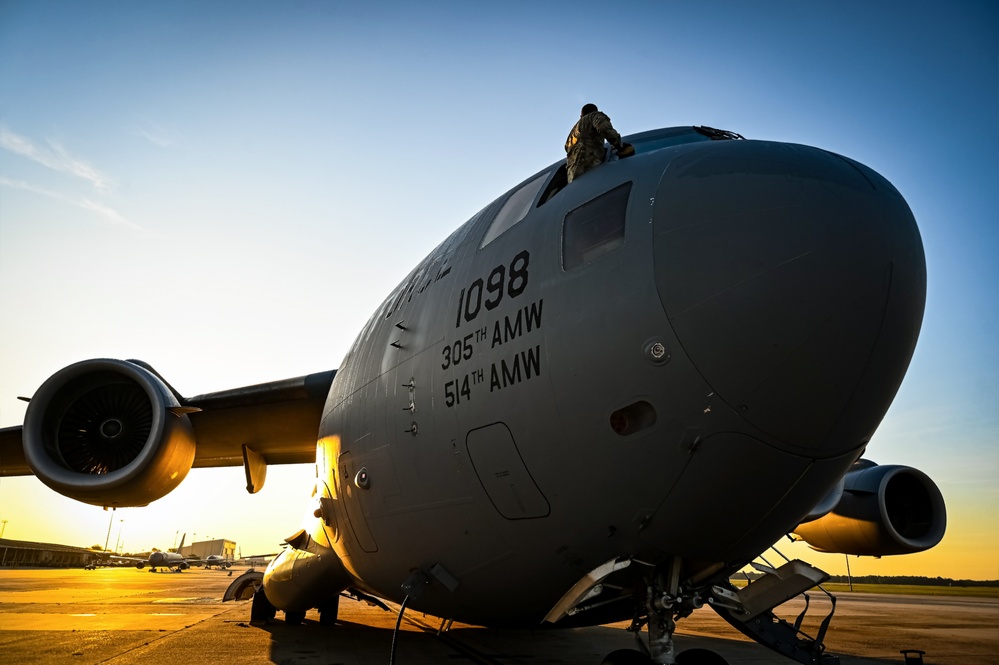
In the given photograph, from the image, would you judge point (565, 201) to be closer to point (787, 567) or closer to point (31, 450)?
point (787, 567)

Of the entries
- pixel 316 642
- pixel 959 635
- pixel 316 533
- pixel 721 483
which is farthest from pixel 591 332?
pixel 959 635

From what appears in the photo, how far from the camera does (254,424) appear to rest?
1057 cm

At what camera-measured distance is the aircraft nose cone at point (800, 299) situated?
2.68 m

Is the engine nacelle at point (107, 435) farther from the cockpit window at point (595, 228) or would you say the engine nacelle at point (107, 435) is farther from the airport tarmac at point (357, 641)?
the cockpit window at point (595, 228)

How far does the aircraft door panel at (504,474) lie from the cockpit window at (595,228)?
103 cm

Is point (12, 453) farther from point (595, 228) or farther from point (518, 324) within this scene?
point (595, 228)

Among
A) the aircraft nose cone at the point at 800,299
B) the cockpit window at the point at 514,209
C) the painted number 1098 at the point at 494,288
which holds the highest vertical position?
the cockpit window at the point at 514,209

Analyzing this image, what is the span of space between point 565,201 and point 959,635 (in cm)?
1203

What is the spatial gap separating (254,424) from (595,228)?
29.1 ft

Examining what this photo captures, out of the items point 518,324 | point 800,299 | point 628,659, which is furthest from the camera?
point 518,324

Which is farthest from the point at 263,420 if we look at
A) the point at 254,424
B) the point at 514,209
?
the point at 514,209

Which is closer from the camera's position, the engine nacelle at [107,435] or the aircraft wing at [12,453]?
the engine nacelle at [107,435]

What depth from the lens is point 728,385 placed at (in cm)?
273

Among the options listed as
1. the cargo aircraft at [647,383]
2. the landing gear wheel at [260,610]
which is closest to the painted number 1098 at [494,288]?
the cargo aircraft at [647,383]
